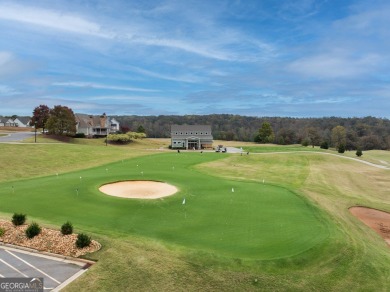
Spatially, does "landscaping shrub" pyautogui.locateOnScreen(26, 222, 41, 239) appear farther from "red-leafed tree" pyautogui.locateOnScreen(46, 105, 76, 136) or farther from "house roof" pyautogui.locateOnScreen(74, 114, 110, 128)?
"house roof" pyautogui.locateOnScreen(74, 114, 110, 128)

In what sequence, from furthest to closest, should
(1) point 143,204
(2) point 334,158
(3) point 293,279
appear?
(2) point 334,158, (1) point 143,204, (3) point 293,279

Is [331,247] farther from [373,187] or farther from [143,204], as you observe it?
[373,187]

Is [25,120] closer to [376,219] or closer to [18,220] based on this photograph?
[18,220]

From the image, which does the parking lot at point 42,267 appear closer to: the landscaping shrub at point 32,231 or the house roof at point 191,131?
the landscaping shrub at point 32,231

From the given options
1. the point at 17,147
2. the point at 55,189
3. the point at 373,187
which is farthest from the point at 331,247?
the point at 17,147

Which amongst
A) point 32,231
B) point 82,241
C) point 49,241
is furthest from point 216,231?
point 32,231

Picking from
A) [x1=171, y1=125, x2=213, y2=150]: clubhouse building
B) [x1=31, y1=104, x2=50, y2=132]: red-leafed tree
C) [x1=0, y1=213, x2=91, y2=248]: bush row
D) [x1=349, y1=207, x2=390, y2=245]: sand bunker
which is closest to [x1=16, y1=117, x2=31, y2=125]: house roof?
[x1=31, y1=104, x2=50, y2=132]: red-leafed tree
